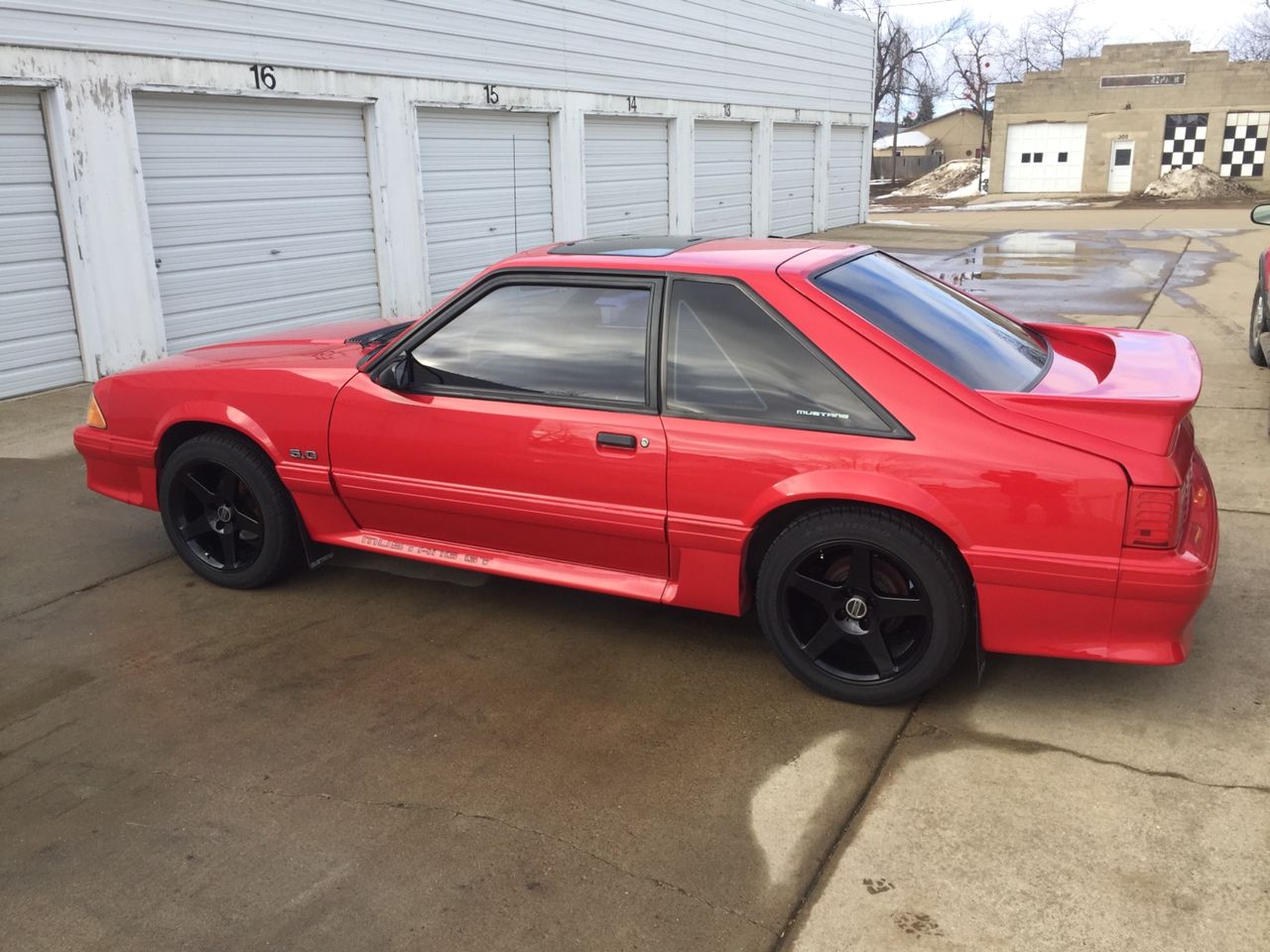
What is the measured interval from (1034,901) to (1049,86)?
39.8 metres

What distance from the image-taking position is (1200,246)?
62.2ft

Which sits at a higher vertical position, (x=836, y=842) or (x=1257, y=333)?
(x=1257, y=333)

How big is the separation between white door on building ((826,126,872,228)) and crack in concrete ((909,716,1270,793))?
70.0 feet

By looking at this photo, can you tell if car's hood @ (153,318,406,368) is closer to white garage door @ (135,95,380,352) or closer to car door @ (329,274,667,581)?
car door @ (329,274,667,581)

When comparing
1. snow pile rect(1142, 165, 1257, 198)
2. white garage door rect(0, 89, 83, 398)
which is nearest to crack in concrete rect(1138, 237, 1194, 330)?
white garage door rect(0, 89, 83, 398)

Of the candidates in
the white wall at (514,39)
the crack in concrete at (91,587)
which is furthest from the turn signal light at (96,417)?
the white wall at (514,39)

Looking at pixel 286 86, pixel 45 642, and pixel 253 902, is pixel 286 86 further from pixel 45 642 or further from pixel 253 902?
pixel 253 902

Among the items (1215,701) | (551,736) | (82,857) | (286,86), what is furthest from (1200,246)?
(82,857)

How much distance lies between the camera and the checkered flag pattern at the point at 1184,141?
3578 cm

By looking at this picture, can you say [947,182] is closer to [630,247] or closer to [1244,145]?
[1244,145]

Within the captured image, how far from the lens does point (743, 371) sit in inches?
141

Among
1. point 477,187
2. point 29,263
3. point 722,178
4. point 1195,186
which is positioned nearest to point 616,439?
point 29,263

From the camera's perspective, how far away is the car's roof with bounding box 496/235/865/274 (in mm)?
3746

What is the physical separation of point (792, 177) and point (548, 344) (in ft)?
61.3
